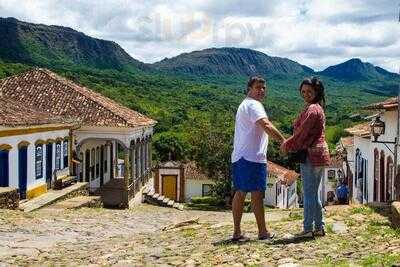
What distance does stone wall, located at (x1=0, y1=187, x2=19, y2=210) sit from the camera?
14.8m

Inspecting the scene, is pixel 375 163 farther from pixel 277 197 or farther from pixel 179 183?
pixel 179 183

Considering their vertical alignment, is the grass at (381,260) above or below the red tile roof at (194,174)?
above

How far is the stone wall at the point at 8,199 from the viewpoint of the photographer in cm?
1477

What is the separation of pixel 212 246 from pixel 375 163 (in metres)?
15.6

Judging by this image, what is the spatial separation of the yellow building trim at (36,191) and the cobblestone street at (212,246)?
372 inches

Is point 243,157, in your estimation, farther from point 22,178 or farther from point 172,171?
point 172,171

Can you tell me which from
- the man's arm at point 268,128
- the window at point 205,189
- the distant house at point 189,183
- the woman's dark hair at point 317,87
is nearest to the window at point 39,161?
the man's arm at point 268,128

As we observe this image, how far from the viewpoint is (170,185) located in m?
45.8

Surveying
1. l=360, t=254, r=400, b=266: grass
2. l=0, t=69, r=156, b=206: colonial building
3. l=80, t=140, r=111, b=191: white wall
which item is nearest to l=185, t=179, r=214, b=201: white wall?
l=80, t=140, r=111, b=191: white wall

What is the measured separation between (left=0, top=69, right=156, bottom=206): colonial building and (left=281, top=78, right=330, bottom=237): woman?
1686 cm

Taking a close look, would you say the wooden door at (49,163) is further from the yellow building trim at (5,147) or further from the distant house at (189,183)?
the distant house at (189,183)

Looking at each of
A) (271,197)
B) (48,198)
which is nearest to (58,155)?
(48,198)

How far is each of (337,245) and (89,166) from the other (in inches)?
948

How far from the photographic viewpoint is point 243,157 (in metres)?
6.86
